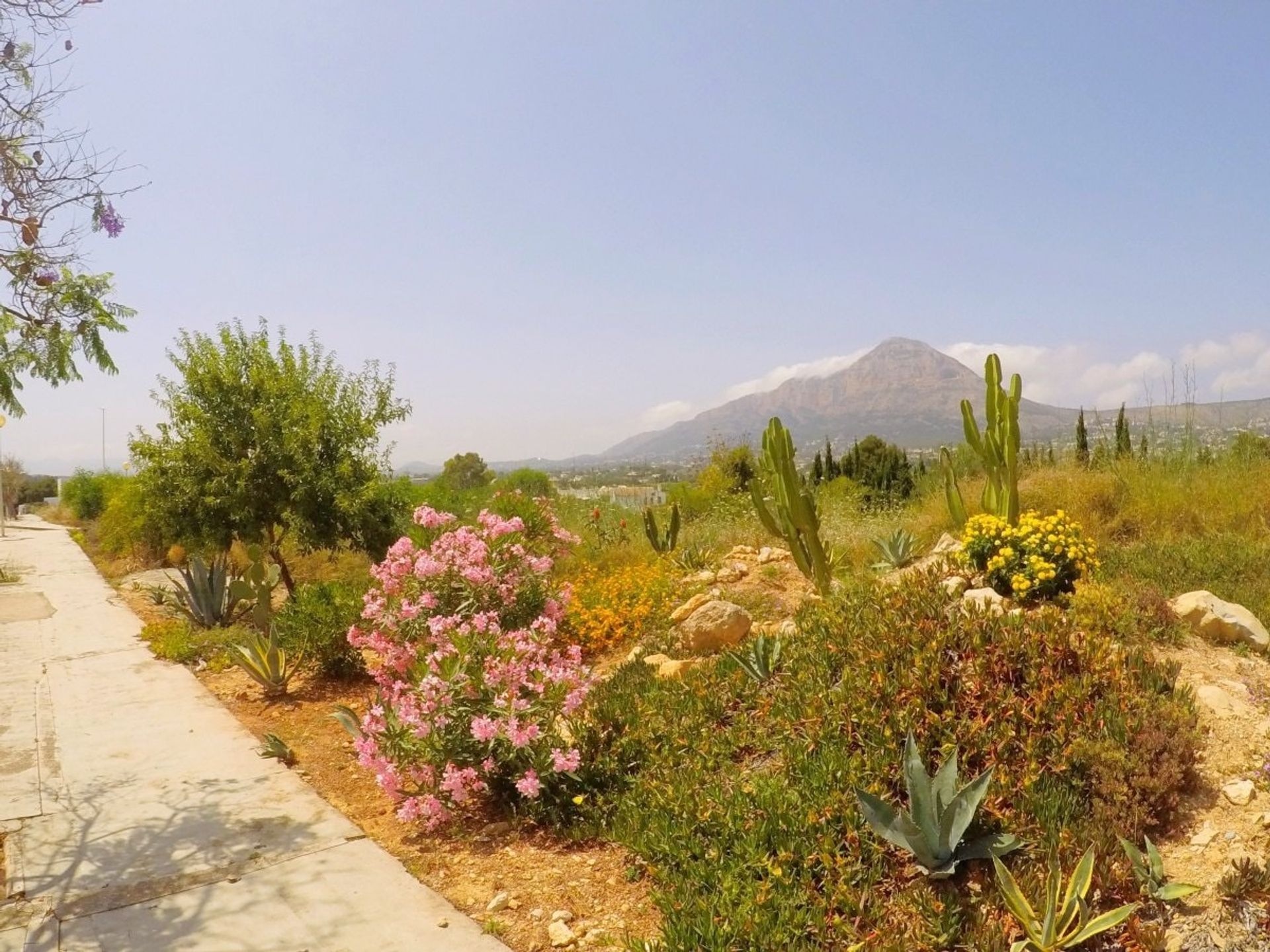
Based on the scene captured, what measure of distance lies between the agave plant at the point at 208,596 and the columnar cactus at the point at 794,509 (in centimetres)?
676

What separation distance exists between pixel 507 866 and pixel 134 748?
10.9 feet

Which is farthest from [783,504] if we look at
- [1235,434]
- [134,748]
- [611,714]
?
[1235,434]

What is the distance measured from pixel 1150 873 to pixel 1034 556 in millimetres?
3143

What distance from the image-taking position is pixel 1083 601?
4891 mm

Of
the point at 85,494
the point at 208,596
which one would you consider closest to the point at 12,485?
the point at 85,494

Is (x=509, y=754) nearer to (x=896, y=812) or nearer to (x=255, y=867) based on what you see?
(x=255, y=867)

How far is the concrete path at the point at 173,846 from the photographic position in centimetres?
318

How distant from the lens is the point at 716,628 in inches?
248

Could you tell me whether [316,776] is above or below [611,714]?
below

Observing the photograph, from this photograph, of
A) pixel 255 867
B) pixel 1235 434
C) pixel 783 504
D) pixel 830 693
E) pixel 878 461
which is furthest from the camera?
pixel 878 461

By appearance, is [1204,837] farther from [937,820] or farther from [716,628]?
[716,628]

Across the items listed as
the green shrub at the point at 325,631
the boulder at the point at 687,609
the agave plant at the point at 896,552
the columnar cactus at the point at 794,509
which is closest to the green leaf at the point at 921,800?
the columnar cactus at the point at 794,509

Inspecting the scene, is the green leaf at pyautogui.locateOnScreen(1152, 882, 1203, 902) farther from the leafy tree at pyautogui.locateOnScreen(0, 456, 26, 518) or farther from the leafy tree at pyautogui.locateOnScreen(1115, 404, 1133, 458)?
the leafy tree at pyautogui.locateOnScreen(0, 456, 26, 518)

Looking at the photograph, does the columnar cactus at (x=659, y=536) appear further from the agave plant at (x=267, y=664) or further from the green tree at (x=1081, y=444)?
the green tree at (x=1081, y=444)
